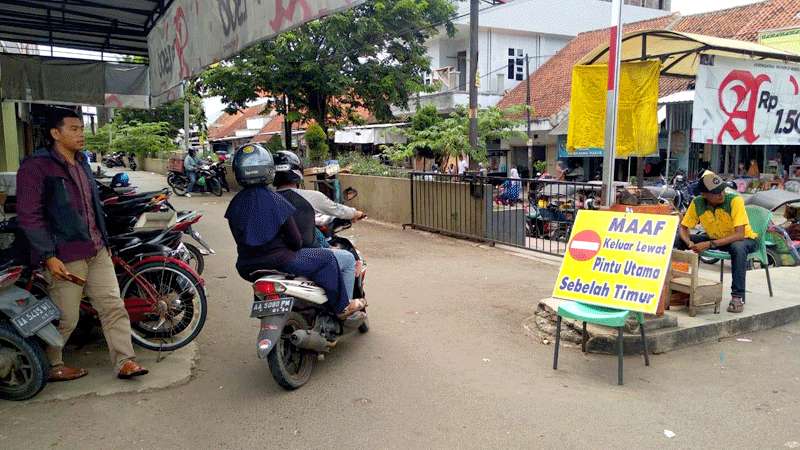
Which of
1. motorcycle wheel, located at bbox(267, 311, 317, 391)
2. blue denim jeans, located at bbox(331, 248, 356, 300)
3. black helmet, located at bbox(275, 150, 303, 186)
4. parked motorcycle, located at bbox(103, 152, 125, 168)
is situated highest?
parked motorcycle, located at bbox(103, 152, 125, 168)

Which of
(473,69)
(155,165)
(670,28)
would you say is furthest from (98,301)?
(155,165)

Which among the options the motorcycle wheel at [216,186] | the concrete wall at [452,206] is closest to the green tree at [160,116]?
the motorcycle wheel at [216,186]

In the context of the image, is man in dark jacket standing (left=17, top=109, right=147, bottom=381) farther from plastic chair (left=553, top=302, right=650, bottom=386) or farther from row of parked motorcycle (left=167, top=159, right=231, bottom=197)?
row of parked motorcycle (left=167, top=159, right=231, bottom=197)

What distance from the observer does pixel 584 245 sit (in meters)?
4.89

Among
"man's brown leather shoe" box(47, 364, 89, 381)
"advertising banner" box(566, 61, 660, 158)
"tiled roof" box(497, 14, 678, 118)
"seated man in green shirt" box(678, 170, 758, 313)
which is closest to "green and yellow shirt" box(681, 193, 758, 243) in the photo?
"seated man in green shirt" box(678, 170, 758, 313)

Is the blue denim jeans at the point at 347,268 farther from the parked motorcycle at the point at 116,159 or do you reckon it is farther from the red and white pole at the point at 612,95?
the parked motorcycle at the point at 116,159

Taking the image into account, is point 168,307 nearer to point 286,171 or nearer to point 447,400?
point 286,171

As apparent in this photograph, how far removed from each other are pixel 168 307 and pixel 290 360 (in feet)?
4.18

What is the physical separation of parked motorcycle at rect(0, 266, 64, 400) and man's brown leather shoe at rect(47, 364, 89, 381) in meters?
0.20

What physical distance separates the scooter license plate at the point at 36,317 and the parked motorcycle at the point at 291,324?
1.32 m

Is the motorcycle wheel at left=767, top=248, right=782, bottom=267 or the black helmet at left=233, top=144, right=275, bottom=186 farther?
the motorcycle wheel at left=767, top=248, right=782, bottom=267

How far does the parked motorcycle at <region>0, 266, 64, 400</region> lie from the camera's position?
12.4 ft

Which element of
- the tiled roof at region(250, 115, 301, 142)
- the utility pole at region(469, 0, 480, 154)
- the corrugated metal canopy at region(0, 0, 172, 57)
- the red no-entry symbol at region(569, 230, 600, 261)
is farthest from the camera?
the tiled roof at region(250, 115, 301, 142)

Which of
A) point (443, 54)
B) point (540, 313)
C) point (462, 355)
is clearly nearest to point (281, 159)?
point (462, 355)
